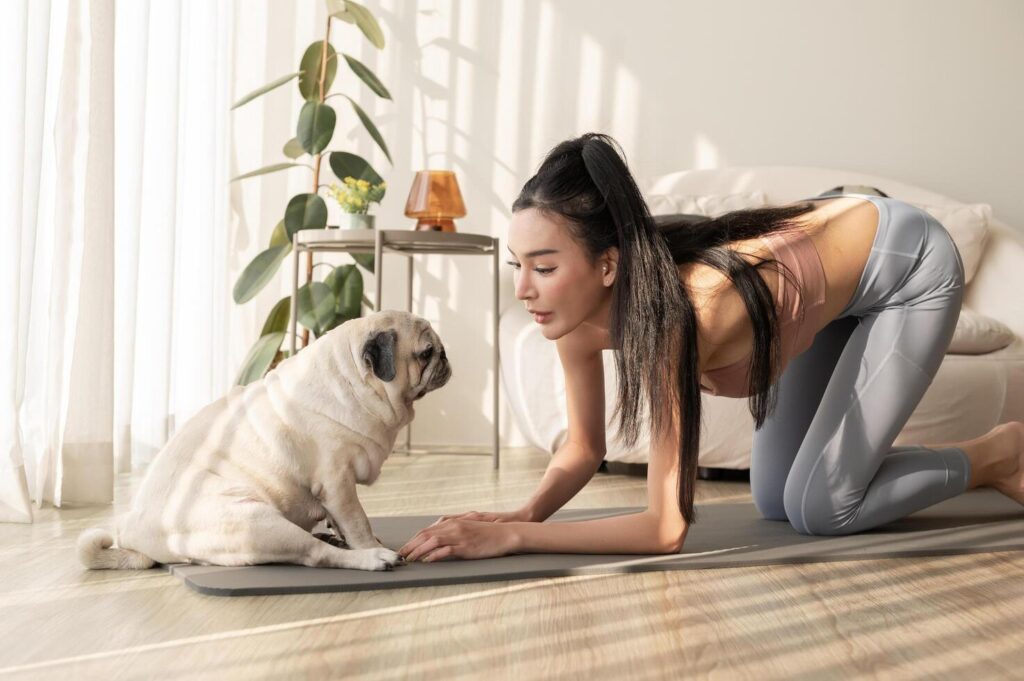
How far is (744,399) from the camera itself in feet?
10.7

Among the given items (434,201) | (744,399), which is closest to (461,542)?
(744,399)

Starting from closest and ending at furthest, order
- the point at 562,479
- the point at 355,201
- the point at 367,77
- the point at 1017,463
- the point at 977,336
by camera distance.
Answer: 1. the point at 562,479
2. the point at 1017,463
3. the point at 977,336
4. the point at 355,201
5. the point at 367,77

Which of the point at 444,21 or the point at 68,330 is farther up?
the point at 444,21

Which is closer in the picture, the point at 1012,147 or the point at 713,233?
the point at 713,233

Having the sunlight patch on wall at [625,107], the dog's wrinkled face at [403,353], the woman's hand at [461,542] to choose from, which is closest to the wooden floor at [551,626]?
the woman's hand at [461,542]

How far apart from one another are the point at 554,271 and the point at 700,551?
0.72 m

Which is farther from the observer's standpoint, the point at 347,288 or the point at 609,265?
the point at 347,288

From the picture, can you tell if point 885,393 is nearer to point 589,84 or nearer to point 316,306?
point 316,306

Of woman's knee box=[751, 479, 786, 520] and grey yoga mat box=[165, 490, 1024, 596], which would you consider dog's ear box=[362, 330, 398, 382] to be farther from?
woman's knee box=[751, 479, 786, 520]

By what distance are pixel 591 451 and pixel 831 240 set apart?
709 mm

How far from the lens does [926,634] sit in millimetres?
1520

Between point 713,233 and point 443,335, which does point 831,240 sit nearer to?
point 713,233

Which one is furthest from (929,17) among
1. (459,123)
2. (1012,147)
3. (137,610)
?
(137,610)

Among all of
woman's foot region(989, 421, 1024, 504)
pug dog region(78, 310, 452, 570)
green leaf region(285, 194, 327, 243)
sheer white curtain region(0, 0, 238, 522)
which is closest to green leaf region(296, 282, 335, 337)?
green leaf region(285, 194, 327, 243)
